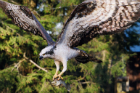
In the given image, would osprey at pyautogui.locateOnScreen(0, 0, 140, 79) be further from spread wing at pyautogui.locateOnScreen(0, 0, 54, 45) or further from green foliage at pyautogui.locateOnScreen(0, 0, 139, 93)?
green foliage at pyautogui.locateOnScreen(0, 0, 139, 93)

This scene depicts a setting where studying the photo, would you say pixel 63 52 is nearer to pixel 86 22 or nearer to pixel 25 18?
pixel 86 22

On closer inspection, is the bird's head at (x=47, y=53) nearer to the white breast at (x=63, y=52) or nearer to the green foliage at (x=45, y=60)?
the white breast at (x=63, y=52)

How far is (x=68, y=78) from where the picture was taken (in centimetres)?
538

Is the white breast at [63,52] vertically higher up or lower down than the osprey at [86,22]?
lower down

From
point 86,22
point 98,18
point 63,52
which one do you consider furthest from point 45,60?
point 98,18

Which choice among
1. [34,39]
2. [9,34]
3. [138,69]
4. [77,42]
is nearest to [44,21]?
[34,39]

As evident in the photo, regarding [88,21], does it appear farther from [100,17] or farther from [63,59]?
[63,59]

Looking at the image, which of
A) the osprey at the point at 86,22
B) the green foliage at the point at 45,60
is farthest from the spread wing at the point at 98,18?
the green foliage at the point at 45,60

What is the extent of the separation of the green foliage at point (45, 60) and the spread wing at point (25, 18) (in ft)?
6.98

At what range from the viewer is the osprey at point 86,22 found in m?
1.73

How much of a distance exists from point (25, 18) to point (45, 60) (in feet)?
11.2

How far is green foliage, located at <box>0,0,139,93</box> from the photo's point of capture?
498 centimetres

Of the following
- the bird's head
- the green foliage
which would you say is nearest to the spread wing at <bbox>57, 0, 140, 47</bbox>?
the bird's head

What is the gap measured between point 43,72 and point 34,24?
3.51 metres
